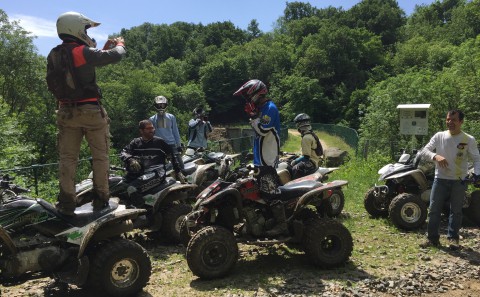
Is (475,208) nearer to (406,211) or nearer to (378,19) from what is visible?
(406,211)

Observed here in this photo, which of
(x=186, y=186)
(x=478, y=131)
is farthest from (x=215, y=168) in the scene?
(x=478, y=131)

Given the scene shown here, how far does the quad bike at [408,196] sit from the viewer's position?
7.05 metres

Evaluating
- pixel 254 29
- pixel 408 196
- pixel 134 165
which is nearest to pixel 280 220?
pixel 134 165

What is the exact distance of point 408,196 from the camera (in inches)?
278

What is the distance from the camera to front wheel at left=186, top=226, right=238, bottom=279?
15.5 feet

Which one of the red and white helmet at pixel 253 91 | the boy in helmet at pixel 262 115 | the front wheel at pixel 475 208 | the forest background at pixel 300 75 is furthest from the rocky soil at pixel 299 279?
the forest background at pixel 300 75

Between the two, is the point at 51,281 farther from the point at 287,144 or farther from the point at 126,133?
the point at 126,133

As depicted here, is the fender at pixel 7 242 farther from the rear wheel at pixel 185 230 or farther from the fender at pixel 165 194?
the fender at pixel 165 194

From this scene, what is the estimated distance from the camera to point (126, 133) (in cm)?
5059

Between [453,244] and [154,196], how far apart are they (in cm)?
445

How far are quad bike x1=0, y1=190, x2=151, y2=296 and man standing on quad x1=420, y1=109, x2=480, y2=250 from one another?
4.29 meters

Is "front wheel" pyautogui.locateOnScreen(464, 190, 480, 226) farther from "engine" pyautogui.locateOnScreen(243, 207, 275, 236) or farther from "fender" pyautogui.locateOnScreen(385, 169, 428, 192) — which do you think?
"engine" pyautogui.locateOnScreen(243, 207, 275, 236)

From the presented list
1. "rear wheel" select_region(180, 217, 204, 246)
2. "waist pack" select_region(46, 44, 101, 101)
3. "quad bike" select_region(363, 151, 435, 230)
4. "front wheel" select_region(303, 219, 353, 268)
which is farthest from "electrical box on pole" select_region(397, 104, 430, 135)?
"waist pack" select_region(46, 44, 101, 101)

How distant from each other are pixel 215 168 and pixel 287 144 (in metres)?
23.1
